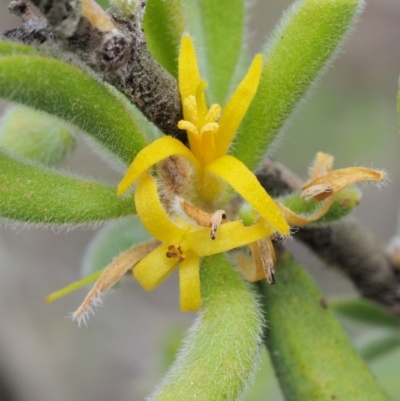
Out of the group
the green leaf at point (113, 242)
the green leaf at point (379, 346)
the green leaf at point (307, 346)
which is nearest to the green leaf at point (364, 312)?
the green leaf at point (379, 346)

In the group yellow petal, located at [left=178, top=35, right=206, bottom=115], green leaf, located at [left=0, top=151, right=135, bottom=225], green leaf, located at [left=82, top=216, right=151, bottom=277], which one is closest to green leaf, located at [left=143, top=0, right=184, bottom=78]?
yellow petal, located at [left=178, top=35, right=206, bottom=115]

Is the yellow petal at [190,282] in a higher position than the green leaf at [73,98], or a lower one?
lower

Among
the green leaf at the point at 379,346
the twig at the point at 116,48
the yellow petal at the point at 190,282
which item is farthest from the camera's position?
the green leaf at the point at 379,346

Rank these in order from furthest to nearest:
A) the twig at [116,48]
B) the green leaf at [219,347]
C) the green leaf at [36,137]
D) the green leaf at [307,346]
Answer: the green leaf at [36,137] < the green leaf at [307,346] < the green leaf at [219,347] < the twig at [116,48]

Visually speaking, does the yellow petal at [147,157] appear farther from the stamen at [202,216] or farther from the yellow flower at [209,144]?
the stamen at [202,216]

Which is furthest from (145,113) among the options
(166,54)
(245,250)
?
(245,250)

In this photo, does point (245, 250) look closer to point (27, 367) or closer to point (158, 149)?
point (158, 149)

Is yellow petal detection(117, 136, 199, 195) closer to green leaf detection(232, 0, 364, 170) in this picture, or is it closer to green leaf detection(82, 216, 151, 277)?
green leaf detection(232, 0, 364, 170)
